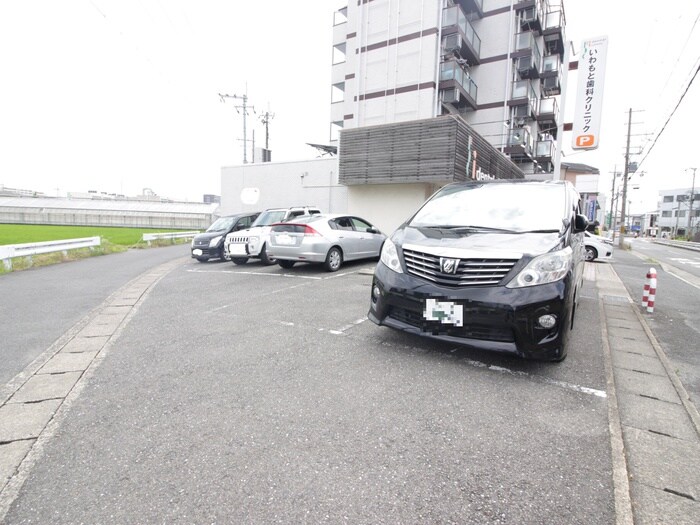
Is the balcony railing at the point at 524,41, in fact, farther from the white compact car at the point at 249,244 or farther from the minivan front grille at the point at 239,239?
the minivan front grille at the point at 239,239

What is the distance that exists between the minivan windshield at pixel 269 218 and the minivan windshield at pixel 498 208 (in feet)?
23.1

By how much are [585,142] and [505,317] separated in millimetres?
12481

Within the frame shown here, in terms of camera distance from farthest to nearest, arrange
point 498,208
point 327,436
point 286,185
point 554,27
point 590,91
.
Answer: point 554,27
point 286,185
point 590,91
point 498,208
point 327,436

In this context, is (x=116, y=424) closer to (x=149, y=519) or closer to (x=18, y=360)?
(x=149, y=519)

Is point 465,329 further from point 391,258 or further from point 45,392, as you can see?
point 45,392

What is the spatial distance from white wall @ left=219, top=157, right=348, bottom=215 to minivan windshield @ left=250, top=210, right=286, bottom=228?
721 centimetres

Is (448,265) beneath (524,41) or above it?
beneath

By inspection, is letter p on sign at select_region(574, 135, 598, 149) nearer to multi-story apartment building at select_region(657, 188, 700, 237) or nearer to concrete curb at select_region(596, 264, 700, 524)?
concrete curb at select_region(596, 264, 700, 524)

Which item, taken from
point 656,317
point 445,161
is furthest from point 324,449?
point 445,161

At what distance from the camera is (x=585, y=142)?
41.4ft

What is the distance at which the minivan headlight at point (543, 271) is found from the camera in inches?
120

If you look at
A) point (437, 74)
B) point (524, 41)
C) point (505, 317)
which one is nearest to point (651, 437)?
point (505, 317)

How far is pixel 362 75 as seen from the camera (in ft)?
80.7

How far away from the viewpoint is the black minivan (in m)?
3.02
